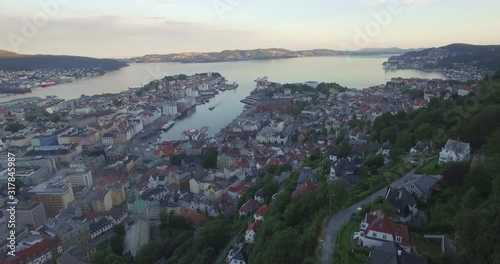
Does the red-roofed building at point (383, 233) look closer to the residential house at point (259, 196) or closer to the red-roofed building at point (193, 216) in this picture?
the residential house at point (259, 196)

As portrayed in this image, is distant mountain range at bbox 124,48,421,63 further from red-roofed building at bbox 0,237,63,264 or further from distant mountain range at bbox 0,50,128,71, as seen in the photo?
red-roofed building at bbox 0,237,63,264

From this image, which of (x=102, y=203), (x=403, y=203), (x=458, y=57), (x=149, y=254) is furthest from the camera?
(x=458, y=57)

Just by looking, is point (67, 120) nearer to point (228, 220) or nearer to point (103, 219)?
point (103, 219)

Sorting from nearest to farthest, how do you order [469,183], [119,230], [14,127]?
[469,183]
[119,230]
[14,127]

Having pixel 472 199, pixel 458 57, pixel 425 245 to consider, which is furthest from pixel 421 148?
pixel 458 57

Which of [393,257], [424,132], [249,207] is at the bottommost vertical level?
[249,207]

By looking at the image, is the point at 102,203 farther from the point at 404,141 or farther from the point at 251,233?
the point at 404,141
